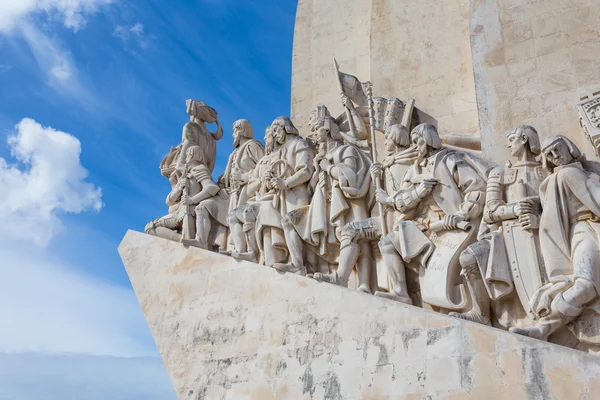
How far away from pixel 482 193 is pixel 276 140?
2.62 m

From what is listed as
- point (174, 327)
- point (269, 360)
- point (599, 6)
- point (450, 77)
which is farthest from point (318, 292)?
point (599, 6)

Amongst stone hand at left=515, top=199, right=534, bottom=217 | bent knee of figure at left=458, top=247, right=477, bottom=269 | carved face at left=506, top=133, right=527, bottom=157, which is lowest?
bent knee of figure at left=458, top=247, right=477, bottom=269

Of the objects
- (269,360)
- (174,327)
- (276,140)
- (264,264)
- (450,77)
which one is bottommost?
(269,360)

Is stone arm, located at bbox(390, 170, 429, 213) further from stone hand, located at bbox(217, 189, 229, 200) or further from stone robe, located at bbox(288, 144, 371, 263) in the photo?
stone hand, located at bbox(217, 189, 229, 200)

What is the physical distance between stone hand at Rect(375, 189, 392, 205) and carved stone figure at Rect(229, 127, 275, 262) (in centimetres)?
130

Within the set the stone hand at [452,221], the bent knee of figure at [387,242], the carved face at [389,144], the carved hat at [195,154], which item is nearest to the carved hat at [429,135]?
the carved face at [389,144]

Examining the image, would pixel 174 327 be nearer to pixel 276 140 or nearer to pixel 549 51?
pixel 276 140

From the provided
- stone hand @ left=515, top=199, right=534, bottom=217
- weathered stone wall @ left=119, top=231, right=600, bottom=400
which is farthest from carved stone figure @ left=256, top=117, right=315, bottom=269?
stone hand @ left=515, top=199, right=534, bottom=217

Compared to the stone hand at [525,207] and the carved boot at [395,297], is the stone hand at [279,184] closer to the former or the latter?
the carved boot at [395,297]

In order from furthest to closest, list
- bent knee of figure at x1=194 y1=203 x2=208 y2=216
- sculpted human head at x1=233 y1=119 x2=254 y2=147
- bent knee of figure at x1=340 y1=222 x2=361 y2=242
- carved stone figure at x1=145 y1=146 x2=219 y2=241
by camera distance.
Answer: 1. sculpted human head at x1=233 y1=119 x2=254 y2=147
2. carved stone figure at x1=145 y1=146 x2=219 y2=241
3. bent knee of figure at x1=194 y1=203 x2=208 y2=216
4. bent knee of figure at x1=340 y1=222 x2=361 y2=242

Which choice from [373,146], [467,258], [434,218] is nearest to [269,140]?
[373,146]

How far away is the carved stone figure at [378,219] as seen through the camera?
691cm

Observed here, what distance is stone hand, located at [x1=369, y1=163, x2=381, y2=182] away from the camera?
718cm

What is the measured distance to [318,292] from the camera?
6574 millimetres
